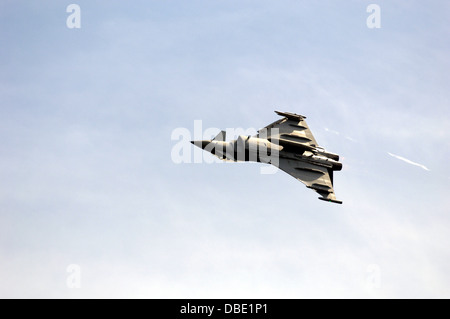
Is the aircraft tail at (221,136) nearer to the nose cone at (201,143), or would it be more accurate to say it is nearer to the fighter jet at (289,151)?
the fighter jet at (289,151)

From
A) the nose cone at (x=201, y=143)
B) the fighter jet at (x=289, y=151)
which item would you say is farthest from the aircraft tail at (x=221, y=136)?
the nose cone at (x=201, y=143)

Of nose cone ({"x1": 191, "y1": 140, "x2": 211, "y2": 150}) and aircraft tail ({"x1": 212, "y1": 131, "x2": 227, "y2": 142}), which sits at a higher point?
aircraft tail ({"x1": 212, "y1": 131, "x2": 227, "y2": 142})

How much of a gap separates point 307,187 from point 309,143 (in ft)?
21.9

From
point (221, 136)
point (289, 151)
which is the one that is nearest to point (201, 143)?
point (221, 136)

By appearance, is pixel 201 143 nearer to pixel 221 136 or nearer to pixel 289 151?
pixel 221 136

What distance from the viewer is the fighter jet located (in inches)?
4035

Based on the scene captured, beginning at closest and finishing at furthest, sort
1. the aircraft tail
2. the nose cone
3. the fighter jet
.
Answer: the nose cone, the fighter jet, the aircraft tail

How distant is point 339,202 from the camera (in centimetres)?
10750

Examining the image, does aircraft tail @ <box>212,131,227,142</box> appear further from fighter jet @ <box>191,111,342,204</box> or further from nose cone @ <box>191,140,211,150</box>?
nose cone @ <box>191,140,211,150</box>

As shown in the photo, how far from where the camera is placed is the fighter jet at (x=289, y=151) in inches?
4035

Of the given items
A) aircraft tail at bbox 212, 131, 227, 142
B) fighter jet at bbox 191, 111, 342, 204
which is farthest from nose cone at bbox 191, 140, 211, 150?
aircraft tail at bbox 212, 131, 227, 142

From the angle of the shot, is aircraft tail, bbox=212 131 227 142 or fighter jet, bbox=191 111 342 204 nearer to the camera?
fighter jet, bbox=191 111 342 204
